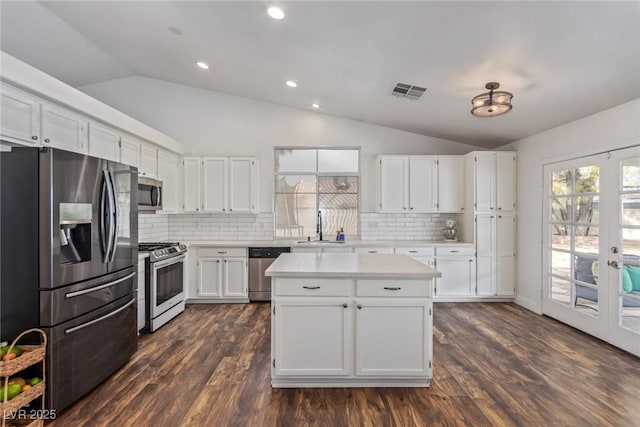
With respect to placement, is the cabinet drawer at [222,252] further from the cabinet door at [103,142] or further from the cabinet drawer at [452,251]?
the cabinet drawer at [452,251]

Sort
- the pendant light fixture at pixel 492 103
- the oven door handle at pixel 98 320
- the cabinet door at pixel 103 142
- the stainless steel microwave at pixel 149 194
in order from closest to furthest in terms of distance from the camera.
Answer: the oven door handle at pixel 98 320 < the pendant light fixture at pixel 492 103 < the cabinet door at pixel 103 142 < the stainless steel microwave at pixel 149 194

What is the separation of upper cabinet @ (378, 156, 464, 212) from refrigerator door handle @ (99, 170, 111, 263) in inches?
147

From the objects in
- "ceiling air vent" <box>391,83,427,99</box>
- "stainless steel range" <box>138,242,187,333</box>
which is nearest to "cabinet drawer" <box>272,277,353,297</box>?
"stainless steel range" <box>138,242,187,333</box>

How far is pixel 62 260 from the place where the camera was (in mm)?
2051

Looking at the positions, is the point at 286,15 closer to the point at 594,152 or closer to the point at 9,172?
the point at 9,172

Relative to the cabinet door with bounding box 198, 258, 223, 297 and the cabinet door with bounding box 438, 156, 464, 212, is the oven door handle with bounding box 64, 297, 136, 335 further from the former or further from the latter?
the cabinet door with bounding box 438, 156, 464, 212

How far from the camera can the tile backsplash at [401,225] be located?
5301 mm

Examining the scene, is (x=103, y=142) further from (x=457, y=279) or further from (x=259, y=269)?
(x=457, y=279)

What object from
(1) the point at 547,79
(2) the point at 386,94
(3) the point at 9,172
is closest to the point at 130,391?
(3) the point at 9,172

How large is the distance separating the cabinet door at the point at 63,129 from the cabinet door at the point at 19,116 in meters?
0.08

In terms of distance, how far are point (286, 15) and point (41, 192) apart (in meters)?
2.19

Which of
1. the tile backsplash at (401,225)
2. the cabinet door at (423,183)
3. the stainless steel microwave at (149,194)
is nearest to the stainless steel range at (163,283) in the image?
the stainless steel microwave at (149,194)

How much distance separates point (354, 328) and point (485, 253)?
3269 mm

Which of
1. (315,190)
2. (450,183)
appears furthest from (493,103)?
(315,190)
